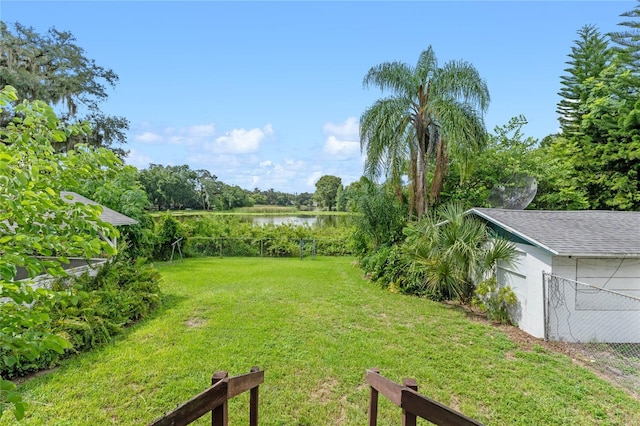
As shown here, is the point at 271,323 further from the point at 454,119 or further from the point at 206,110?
the point at 206,110

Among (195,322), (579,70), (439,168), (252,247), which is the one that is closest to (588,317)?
(439,168)

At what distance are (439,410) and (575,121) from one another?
20186 mm

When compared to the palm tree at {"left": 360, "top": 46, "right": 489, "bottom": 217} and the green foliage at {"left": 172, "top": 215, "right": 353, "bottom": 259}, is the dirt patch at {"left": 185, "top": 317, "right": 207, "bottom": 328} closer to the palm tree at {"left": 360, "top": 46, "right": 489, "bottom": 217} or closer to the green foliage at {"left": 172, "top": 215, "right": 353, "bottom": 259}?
the palm tree at {"left": 360, "top": 46, "right": 489, "bottom": 217}

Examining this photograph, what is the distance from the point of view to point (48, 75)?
1462cm

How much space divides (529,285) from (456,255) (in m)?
1.71

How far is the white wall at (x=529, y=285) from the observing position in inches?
229

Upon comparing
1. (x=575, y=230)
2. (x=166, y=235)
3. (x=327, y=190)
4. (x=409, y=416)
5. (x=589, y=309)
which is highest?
(x=327, y=190)

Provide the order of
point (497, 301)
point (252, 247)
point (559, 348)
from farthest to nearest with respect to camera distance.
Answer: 1. point (252, 247)
2. point (497, 301)
3. point (559, 348)

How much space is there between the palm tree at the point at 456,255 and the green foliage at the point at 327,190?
45749 millimetres

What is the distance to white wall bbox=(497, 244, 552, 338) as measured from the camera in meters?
5.80

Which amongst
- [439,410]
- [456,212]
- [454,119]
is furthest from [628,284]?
[439,410]

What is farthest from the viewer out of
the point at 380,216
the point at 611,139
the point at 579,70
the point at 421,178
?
the point at 579,70

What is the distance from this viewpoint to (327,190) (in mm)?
56656

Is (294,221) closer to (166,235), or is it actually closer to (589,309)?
(166,235)
